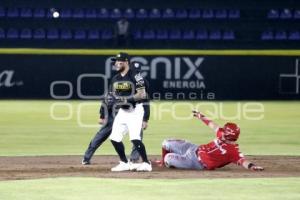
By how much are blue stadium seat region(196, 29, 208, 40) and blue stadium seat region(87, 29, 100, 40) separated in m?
3.60

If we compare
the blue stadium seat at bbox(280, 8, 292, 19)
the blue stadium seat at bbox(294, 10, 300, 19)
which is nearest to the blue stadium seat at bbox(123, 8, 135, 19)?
the blue stadium seat at bbox(280, 8, 292, 19)

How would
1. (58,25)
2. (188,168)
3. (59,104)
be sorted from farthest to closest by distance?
(58,25) < (59,104) < (188,168)

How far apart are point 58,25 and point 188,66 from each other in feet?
16.6

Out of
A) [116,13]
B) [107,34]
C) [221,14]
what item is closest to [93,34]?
[107,34]

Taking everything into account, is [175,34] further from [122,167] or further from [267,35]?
[122,167]

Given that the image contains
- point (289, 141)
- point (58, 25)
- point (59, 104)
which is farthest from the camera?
point (58, 25)

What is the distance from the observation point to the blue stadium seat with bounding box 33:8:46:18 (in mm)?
29828

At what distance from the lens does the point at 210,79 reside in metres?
28.4

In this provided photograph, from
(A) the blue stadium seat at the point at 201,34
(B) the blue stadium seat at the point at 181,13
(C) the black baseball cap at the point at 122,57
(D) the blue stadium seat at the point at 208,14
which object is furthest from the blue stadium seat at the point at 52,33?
(C) the black baseball cap at the point at 122,57

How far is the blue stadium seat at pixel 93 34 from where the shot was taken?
2993cm

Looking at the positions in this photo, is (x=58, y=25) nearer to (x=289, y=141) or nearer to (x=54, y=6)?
(x=54, y=6)

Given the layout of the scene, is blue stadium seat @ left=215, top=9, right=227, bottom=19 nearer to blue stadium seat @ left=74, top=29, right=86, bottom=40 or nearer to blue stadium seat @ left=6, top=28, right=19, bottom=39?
blue stadium seat @ left=74, top=29, right=86, bottom=40

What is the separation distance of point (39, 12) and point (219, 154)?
19.3 meters

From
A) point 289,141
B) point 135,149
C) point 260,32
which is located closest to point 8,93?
point 260,32
